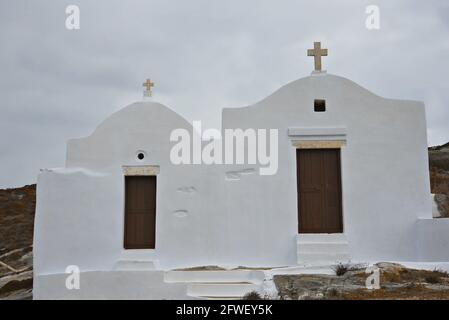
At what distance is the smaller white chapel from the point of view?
12703mm

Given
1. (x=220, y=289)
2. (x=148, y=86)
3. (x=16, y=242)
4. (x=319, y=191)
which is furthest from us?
(x=16, y=242)

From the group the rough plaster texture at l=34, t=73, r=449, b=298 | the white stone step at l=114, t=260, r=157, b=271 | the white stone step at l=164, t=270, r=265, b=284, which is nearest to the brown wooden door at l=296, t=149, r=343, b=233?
the rough plaster texture at l=34, t=73, r=449, b=298

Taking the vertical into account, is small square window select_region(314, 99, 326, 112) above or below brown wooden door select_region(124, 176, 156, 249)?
above

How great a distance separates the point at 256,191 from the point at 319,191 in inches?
55.1

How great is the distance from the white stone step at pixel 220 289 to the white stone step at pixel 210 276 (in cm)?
51

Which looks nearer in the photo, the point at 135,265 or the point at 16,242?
the point at 135,265

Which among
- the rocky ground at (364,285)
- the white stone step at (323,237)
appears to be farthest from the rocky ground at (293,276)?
the white stone step at (323,237)

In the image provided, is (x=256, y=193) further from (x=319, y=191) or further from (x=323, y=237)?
(x=323, y=237)

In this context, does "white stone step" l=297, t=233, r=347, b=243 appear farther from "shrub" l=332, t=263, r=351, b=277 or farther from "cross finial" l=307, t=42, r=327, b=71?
"cross finial" l=307, t=42, r=327, b=71

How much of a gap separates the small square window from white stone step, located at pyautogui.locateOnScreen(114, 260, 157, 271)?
4.94m

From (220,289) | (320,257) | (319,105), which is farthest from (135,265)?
(319,105)

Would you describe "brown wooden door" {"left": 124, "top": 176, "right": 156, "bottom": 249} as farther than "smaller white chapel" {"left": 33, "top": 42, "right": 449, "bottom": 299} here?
Yes

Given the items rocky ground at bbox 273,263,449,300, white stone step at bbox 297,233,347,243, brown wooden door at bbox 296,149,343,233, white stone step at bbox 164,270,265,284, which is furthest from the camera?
brown wooden door at bbox 296,149,343,233

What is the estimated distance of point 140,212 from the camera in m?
13.4
